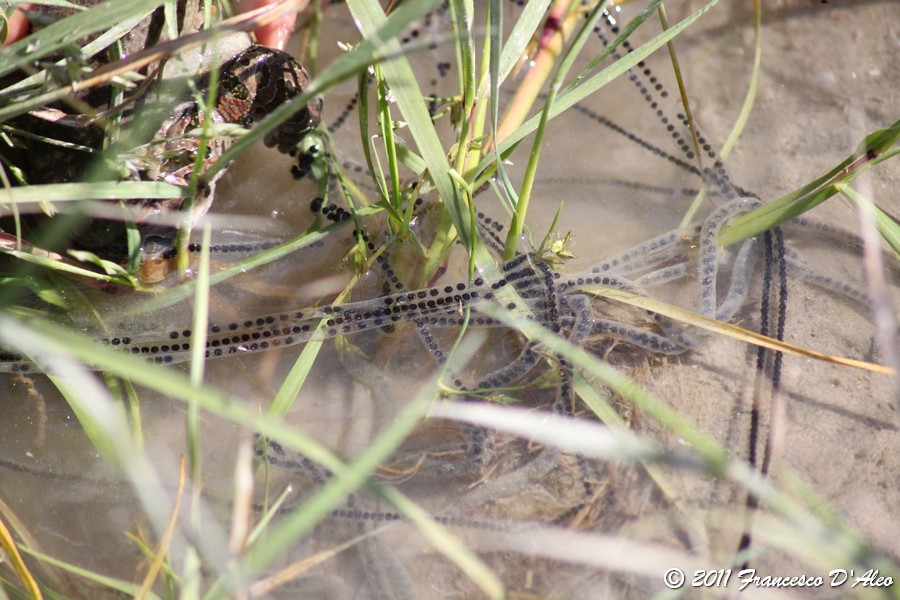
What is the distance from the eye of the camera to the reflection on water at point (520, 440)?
1.97m

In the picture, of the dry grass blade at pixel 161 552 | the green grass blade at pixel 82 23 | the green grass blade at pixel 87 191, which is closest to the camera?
the green grass blade at pixel 82 23

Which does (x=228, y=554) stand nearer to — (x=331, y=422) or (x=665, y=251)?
(x=331, y=422)

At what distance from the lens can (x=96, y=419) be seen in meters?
2.00

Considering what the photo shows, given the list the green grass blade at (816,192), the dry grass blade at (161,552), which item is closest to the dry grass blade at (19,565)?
the dry grass blade at (161,552)

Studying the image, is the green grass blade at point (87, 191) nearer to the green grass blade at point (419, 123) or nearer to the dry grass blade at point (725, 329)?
the green grass blade at point (419, 123)

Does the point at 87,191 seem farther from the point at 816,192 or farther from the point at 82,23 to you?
the point at 816,192

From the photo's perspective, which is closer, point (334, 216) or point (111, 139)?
point (111, 139)

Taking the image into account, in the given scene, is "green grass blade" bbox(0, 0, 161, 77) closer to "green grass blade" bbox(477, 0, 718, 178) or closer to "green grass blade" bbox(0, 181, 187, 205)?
"green grass blade" bbox(0, 181, 187, 205)

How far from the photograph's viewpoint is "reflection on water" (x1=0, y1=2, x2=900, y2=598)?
1.97 meters

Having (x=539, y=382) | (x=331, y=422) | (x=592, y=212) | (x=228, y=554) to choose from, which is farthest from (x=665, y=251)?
(x=228, y=554)

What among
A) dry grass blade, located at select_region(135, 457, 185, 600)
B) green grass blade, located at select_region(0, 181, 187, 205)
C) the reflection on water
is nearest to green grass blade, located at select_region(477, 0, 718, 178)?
the reflection on water

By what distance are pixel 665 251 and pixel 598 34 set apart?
3.65 ft

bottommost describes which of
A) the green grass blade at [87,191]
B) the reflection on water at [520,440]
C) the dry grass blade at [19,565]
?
the dry grass blade at [19,565]

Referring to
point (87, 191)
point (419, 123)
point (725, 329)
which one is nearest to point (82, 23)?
point (87, 191)
